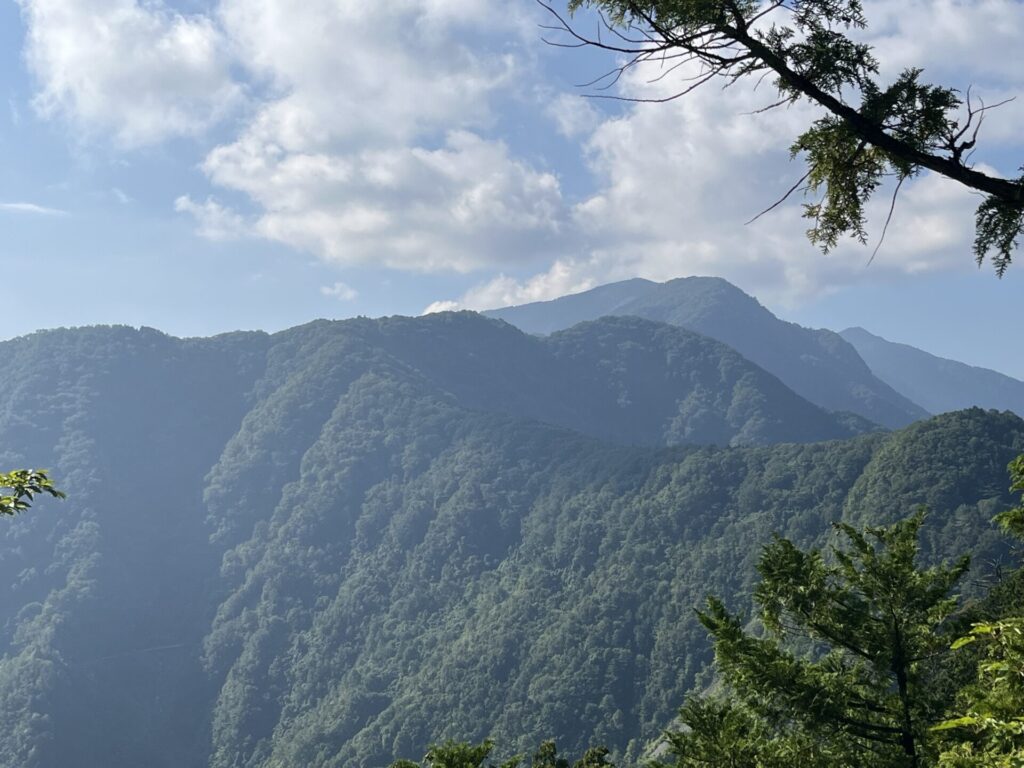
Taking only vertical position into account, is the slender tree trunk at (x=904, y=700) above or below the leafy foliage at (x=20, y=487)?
below

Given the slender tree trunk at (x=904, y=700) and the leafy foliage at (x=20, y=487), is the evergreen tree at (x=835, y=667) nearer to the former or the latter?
the slender tree trunk at (x=904, y=700)

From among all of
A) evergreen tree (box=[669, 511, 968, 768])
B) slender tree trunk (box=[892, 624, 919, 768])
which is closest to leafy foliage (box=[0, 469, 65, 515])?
evergreen tree (box=[669, 511, 968, 768])

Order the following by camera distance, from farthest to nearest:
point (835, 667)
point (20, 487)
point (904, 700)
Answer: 1. point (835, 667)
2. point (904, 700)
3. point (20, 487)

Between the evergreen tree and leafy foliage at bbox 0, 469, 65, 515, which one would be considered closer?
leafy foliage at bbox 0, 469, 65, 515

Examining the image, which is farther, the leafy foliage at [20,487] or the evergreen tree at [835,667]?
the evergreen tree at [835,667]

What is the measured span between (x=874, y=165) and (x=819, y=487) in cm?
19998

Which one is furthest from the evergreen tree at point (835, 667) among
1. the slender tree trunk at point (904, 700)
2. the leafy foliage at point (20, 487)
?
the leafy foliage at point (20, 487)

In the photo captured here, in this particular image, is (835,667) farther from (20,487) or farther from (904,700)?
(20,487)

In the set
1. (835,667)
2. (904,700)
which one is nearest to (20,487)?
(835,667)

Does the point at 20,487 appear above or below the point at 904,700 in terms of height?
above

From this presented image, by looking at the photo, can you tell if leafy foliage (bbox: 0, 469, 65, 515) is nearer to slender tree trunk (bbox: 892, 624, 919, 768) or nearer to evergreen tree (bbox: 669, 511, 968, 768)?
evergreen tree (bbox: 669, 511, 968, 768)

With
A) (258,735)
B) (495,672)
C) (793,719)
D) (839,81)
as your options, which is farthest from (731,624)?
(258,735)

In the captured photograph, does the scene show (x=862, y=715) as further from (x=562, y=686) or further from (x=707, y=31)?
(x=562, y=686)

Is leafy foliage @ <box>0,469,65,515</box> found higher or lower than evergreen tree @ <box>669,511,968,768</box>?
higher
